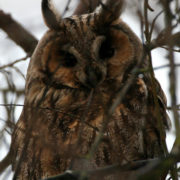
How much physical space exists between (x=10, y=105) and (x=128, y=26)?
146 cm

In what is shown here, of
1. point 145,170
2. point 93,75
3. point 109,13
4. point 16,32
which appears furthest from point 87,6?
point 145,170

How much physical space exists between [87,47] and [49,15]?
0.53 m

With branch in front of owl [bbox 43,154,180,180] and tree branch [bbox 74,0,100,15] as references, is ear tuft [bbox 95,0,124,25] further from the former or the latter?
branch in front of owl [bbox 43,154,180,180]

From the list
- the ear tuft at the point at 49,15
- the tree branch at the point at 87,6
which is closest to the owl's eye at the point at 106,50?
the ear tuft at the point at 49,15

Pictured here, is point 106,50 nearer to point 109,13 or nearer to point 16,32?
point 109,13

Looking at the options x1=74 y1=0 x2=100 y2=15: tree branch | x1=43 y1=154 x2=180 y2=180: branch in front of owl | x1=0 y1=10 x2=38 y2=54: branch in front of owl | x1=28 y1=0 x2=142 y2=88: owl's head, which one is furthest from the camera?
x1=74 y1=0 x2=100 y2=15: tree branch

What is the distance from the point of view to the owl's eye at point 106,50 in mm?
2804

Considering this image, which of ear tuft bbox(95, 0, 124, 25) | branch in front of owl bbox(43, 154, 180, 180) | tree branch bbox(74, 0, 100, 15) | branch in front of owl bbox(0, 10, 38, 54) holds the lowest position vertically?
branch in front of owl bbox(43, 154, 180, 180)

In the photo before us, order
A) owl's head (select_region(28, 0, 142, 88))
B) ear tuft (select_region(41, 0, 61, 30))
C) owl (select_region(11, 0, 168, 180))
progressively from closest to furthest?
1. owl (select_region(11, 0, 168, 180))
2. owl's head (select_region(28, 0, 142, 88))
3. ear tuft (select_region(41, 0, 61, 30))

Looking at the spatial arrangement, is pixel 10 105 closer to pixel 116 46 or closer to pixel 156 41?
pixel 156 41

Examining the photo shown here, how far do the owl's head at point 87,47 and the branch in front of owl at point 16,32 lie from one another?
1.73 ft

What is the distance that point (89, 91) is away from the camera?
9.30ft

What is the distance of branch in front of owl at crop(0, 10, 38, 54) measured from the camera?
347 centimetres

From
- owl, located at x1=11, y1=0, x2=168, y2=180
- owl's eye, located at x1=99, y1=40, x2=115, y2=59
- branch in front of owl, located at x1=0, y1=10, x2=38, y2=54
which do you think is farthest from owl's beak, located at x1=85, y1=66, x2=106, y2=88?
branch in front of owl, located at x1=0, y1=10, x2=38, y2=54
